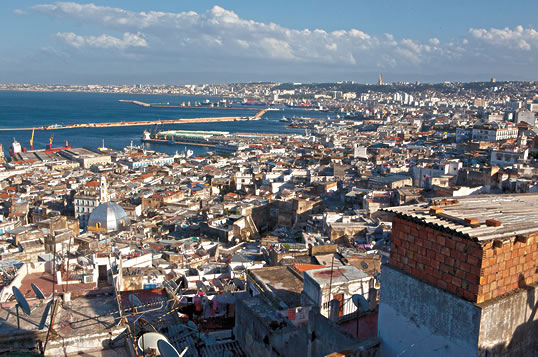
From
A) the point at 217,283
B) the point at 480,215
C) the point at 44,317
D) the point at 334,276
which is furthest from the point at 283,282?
the point at 480,215

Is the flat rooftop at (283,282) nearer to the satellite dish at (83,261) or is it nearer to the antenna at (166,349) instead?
the antenna at (166,349)

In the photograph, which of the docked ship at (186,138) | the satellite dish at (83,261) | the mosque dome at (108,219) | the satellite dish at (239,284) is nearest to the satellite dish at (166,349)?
the satellite dish at (239,284)

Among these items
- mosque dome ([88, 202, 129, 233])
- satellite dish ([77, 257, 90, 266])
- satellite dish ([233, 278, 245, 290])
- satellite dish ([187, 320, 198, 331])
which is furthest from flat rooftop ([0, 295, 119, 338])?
mosque dome ([88, 202, 129, 233])

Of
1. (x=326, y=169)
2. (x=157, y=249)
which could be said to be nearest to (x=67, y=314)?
(x=157, y=249)

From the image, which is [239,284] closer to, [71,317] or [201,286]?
[201,286]

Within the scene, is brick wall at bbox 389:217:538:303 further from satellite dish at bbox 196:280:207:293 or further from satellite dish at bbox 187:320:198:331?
satellite dish at bbox 196:280:207:293
